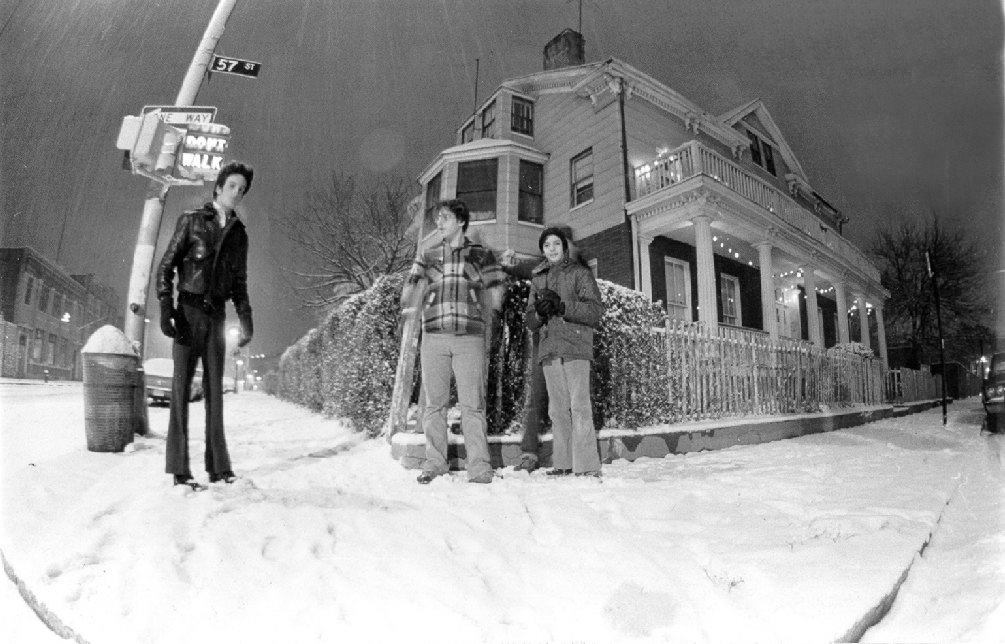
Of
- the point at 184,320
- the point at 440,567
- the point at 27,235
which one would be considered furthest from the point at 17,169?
the point at 440,567

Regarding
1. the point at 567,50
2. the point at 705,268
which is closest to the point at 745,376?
the point at 705,268

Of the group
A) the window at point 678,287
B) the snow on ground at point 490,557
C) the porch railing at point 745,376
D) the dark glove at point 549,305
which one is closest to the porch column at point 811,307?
the porch railing at point 745,376

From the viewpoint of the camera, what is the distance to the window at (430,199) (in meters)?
13.7

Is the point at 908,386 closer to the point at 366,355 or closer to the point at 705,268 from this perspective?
the point at 705,268

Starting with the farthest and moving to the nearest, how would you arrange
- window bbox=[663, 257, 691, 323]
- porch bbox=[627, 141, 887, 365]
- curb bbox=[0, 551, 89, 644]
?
window bbox=[663, 257, 691, 323] → porch bbox=[627, 141, 887, 365] → curb bbox=[0, 551, 89, 644]

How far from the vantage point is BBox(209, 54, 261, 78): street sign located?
12.9 feet

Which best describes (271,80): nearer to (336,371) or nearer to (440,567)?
(440,567)

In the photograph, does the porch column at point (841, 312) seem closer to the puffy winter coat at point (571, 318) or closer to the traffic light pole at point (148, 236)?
the puffy winter coat at point (571, 318)

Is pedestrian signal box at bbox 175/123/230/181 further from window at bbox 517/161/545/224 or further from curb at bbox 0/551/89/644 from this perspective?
window at bbox 517/161/545/224

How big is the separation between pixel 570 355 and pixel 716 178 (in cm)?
836

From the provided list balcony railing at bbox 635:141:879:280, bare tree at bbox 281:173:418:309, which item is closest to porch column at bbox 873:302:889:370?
balcony railing at bbox 635:141:879:280

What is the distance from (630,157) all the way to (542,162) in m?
2.75

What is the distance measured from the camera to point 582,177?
12.9 m

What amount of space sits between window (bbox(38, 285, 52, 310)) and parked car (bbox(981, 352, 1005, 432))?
1066cm
